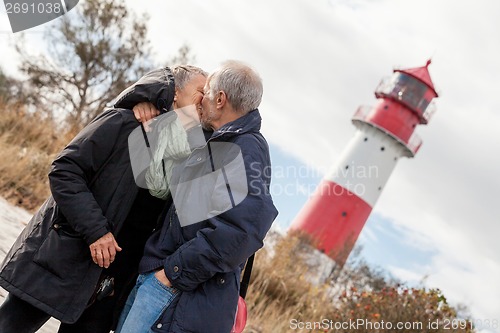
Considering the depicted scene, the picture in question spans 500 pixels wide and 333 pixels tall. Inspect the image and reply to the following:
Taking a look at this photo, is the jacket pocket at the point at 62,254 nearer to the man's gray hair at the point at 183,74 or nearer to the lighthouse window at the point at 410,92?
the man's gray hair at the point at 183,74

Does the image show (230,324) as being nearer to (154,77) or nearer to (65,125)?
(154,77)

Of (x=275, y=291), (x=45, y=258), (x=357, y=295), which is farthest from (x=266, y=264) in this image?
(x=45, y=258)

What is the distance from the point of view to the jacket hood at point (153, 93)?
2.18 m

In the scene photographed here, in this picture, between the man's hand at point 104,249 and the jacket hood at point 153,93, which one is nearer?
the man's hand at point 104,249

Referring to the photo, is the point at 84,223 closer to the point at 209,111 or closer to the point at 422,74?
the point at 209,111

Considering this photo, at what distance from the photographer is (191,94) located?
228 cm

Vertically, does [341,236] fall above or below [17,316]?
above

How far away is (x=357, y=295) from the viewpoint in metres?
6.20

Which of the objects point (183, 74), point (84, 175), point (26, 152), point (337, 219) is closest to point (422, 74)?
point (337, 219)

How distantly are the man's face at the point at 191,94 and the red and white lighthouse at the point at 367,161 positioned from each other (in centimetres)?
1685

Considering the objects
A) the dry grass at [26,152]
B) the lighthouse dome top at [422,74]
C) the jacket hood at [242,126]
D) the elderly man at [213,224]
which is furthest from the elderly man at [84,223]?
the lighthouse dome top at [422,74]

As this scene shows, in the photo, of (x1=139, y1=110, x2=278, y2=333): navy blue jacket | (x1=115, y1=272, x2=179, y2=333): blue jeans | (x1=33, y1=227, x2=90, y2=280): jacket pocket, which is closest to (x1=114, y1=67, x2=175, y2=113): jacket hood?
(x1=139, y1=110, x2=278, y2=333): navy blue jacket

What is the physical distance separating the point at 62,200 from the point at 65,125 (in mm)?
7095

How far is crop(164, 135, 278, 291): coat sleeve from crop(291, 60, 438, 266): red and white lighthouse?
17.1 m
